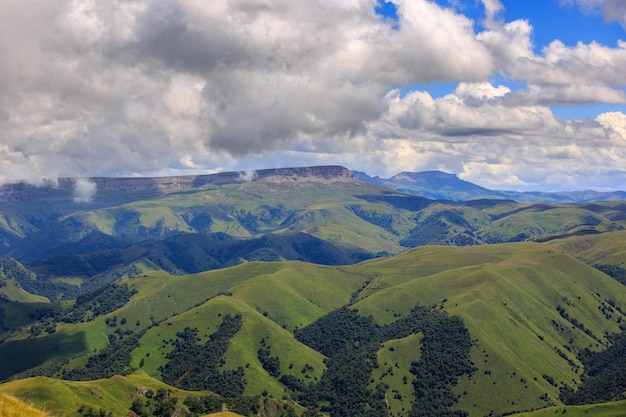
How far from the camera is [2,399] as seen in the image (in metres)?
45.3

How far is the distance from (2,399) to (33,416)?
3286 millimetres

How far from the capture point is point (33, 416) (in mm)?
44156
